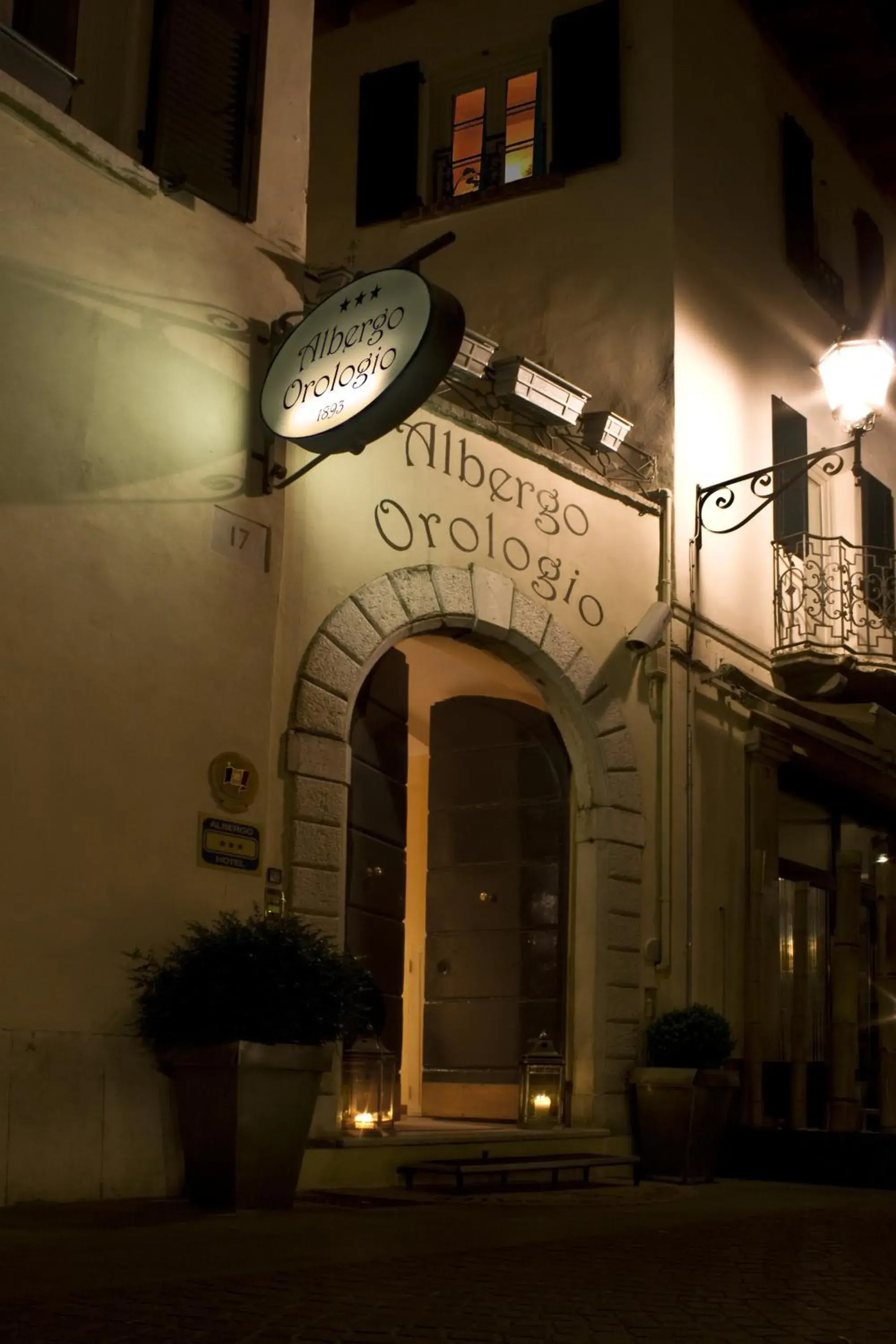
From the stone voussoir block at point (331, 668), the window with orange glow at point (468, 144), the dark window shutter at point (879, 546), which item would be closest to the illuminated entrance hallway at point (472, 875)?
Result: the stone voussoir block at point (331, 668)

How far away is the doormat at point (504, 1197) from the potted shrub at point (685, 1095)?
964mm

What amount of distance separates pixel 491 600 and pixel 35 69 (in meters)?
4.32

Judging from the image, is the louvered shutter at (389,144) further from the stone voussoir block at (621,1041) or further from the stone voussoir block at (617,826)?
the stone voussoir block at (621,1041)

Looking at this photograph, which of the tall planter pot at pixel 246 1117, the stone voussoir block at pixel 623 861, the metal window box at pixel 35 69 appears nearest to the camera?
the tall planter pot at pixel 246 1117

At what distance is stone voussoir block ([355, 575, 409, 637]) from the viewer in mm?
9742

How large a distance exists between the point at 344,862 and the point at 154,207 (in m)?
3.73

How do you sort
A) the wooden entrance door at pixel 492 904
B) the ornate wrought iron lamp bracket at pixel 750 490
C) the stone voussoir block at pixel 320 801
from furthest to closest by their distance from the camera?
the ornate wrought iron lamp bracket at pixel 750 490 < the wooden entrance door at pixel 492 904 < the stone voussoir block at pixel 320 801

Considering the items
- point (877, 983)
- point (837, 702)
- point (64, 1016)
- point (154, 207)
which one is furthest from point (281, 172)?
point (877, 983)

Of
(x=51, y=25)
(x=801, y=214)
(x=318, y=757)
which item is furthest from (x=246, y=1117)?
(x=801, y=214)

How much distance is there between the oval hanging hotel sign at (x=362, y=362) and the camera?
25.5ft

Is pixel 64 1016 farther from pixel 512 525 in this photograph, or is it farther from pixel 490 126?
pixel 490 126

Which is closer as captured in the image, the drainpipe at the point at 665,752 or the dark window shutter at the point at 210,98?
the dark window shutter at the point at 210,98

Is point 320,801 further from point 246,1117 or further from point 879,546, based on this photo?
point 879,546

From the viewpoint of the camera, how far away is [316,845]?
8.98 meters
